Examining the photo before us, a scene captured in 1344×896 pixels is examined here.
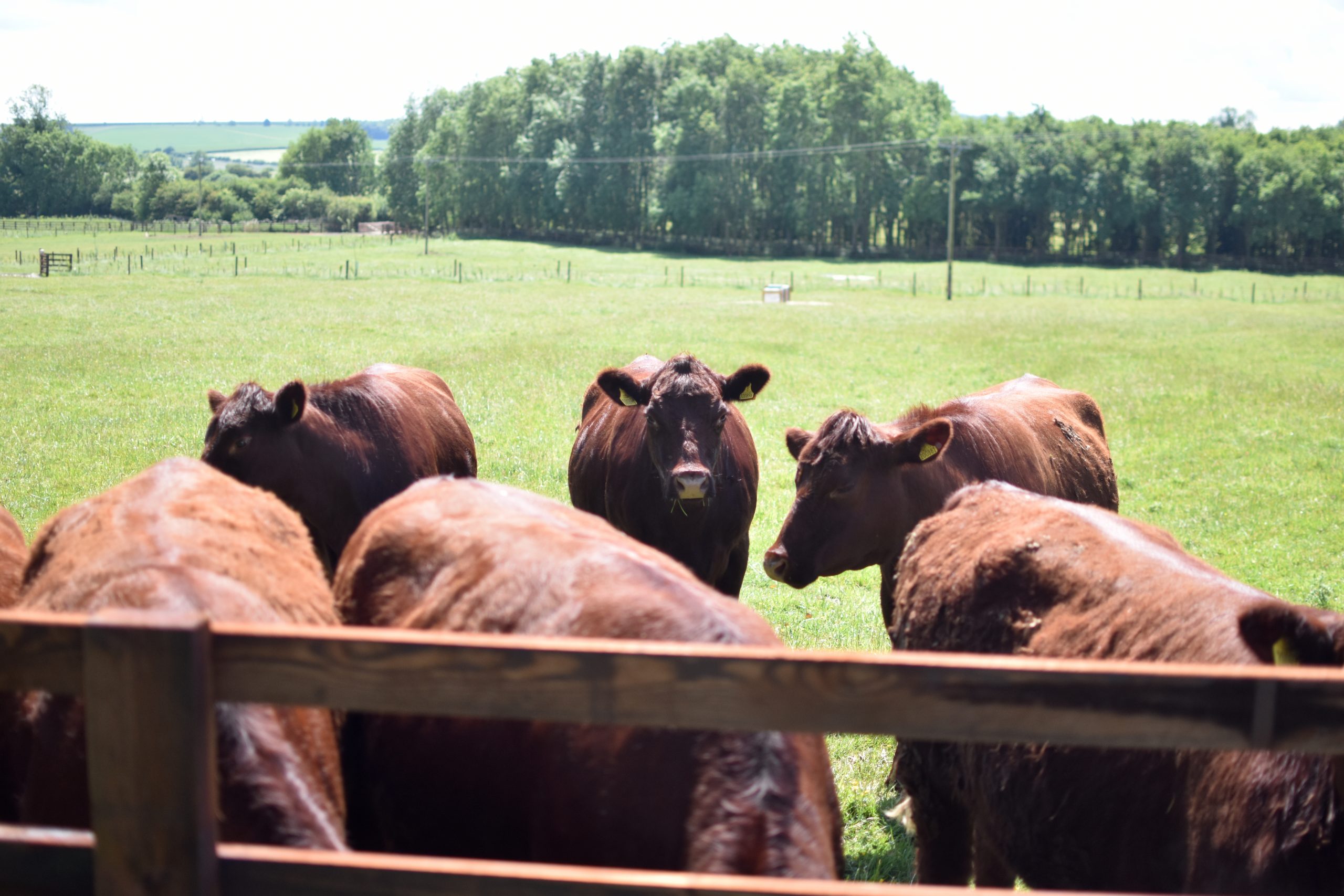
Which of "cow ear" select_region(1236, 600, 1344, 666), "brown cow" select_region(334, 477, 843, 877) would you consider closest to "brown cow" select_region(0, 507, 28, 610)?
"brown cow" select_region(334, 477, 843, 877)

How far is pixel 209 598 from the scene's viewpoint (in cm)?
321

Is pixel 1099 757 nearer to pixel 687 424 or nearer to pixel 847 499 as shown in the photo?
pixel 847 499

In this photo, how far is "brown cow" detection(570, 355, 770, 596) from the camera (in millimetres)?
Answer: 6926

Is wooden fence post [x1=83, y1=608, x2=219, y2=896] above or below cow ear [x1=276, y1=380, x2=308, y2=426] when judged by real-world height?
below

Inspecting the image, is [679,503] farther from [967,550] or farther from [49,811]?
[49,811]

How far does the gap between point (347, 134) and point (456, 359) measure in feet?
488

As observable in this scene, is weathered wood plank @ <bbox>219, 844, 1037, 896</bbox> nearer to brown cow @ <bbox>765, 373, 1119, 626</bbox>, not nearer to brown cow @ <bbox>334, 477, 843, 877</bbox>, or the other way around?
brown cow @ <bbox>334, 477, 843, 877</bbox>

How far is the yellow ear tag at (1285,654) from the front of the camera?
2.78 metres

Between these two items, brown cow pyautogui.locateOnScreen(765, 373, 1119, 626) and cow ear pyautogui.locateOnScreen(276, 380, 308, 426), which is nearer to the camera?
brown cow pyautogui.locateOnScreen(765, 373, 1119, 626)

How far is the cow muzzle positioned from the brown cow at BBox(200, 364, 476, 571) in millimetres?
1957

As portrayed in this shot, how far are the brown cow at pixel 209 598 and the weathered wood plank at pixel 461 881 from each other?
1.95ft

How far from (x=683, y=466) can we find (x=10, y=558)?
139 inches

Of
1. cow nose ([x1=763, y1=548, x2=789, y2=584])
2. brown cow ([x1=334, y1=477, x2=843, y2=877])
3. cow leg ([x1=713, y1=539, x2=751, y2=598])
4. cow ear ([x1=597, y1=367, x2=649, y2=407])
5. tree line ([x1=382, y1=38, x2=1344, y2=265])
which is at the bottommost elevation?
cow leg ([x1=713, y1=539, x2=751, y2=598])

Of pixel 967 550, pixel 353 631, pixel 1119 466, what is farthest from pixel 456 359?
pixel 353 631
